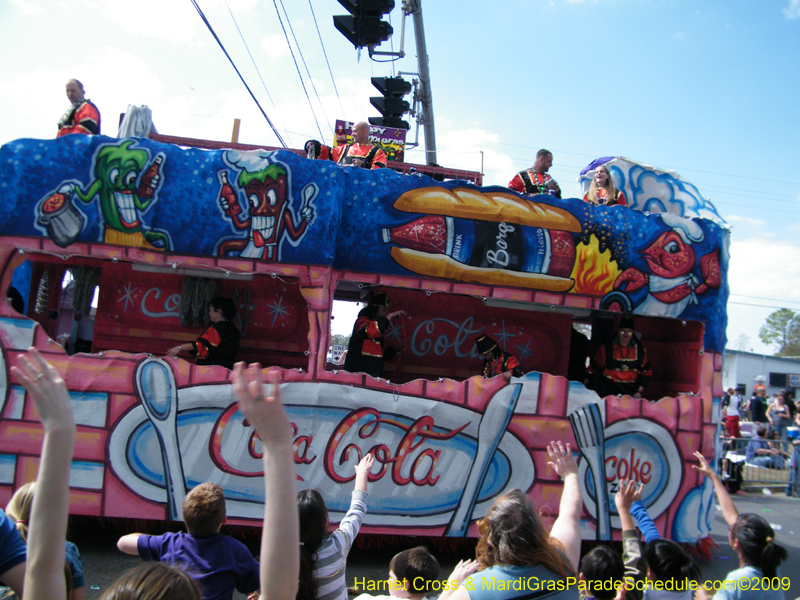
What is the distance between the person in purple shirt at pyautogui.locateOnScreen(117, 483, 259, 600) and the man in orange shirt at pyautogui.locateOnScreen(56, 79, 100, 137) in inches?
163

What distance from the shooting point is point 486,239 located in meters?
5.41

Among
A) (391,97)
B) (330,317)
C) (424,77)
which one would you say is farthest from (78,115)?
(424,77)

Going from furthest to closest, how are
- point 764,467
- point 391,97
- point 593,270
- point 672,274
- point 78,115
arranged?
point 391,97 → point 764,467 → point 672,274 → point 593,270 → point 78,115

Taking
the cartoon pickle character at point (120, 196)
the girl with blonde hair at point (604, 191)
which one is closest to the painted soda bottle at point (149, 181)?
the cartoon pickle character at point (120, 196)

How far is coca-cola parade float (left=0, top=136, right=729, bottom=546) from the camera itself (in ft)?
15.8

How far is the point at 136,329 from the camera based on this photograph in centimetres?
670

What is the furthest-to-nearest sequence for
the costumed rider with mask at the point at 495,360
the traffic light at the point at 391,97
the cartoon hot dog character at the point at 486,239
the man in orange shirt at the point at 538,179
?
the traffic light at the point at 391,97 → the man in orange shirt at the point at 538,179 → the costumed rider with mask at the point at 495,360 → the cartoon hot dog character at the point at 486,239

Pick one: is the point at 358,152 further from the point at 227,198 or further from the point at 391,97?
the point at 391,97

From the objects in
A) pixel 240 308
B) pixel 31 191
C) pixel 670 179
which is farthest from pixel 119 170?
pixel 670 179

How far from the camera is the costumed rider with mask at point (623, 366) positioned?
20.1 feet

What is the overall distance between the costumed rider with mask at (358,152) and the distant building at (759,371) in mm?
27837

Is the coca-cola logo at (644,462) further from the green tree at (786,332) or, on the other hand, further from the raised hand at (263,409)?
the green tree at (786,332)

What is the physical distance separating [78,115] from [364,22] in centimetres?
312

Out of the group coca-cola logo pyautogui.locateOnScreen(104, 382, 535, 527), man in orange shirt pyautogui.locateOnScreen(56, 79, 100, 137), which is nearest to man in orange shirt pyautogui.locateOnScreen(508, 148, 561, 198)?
coca-cola logo pyautogui.locateOnScreen(104, 382, 535, 527)
